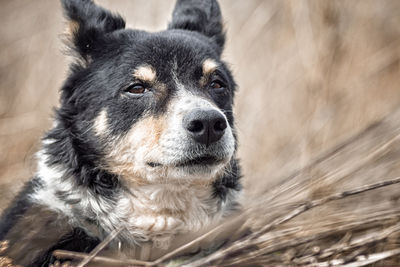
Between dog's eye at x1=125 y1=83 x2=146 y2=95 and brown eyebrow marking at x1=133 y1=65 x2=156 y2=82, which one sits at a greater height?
brown eyebrow marking at x1=133 y1=65 x2=156 y2=82

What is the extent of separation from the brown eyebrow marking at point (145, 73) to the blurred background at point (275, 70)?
1890mm

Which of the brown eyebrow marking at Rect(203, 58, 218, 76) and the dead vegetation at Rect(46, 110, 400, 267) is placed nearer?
the dead vegetation at Rect(46, 110, 400, 267)

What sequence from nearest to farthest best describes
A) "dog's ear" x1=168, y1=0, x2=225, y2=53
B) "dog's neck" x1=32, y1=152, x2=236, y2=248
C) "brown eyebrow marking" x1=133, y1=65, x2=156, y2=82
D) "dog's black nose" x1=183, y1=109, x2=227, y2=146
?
"dog's black nose" x1=183, y1=109, x2=227, y2=146 → "dog's neck" x1=32, y1=152, x2=236, y2=248 → "brown eyebrow marking" x1=133, y1=65, x2=156, y2=82 → "dog's ear" x1=168, y1=0, x2=225, y2=53

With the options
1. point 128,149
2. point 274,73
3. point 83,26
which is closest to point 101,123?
point 128,149

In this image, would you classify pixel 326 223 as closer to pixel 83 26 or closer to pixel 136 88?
pixel 136 88

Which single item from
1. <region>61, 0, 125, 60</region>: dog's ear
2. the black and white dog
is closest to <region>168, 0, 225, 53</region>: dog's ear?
the black and white dog

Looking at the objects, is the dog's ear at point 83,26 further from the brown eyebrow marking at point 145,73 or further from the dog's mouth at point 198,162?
the dog's mouth at point 198,162

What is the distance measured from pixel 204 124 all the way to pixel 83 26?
119cm

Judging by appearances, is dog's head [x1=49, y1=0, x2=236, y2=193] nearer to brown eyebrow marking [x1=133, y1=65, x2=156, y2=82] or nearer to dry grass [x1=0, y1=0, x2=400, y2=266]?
brown eyebrow marking [x1=133, y1=65, x2=156, y2=82]

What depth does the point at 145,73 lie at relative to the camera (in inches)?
134

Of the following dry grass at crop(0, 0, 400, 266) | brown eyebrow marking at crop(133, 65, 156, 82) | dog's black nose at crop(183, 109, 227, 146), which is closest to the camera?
dog's black nose at crop(183, 109, 227, 146)

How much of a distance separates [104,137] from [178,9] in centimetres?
A: 140

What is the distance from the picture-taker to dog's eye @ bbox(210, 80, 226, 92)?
12.0 ft

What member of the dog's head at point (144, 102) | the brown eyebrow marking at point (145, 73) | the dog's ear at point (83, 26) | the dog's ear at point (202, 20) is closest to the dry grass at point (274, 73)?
the dog's ear at point (83, 26)
